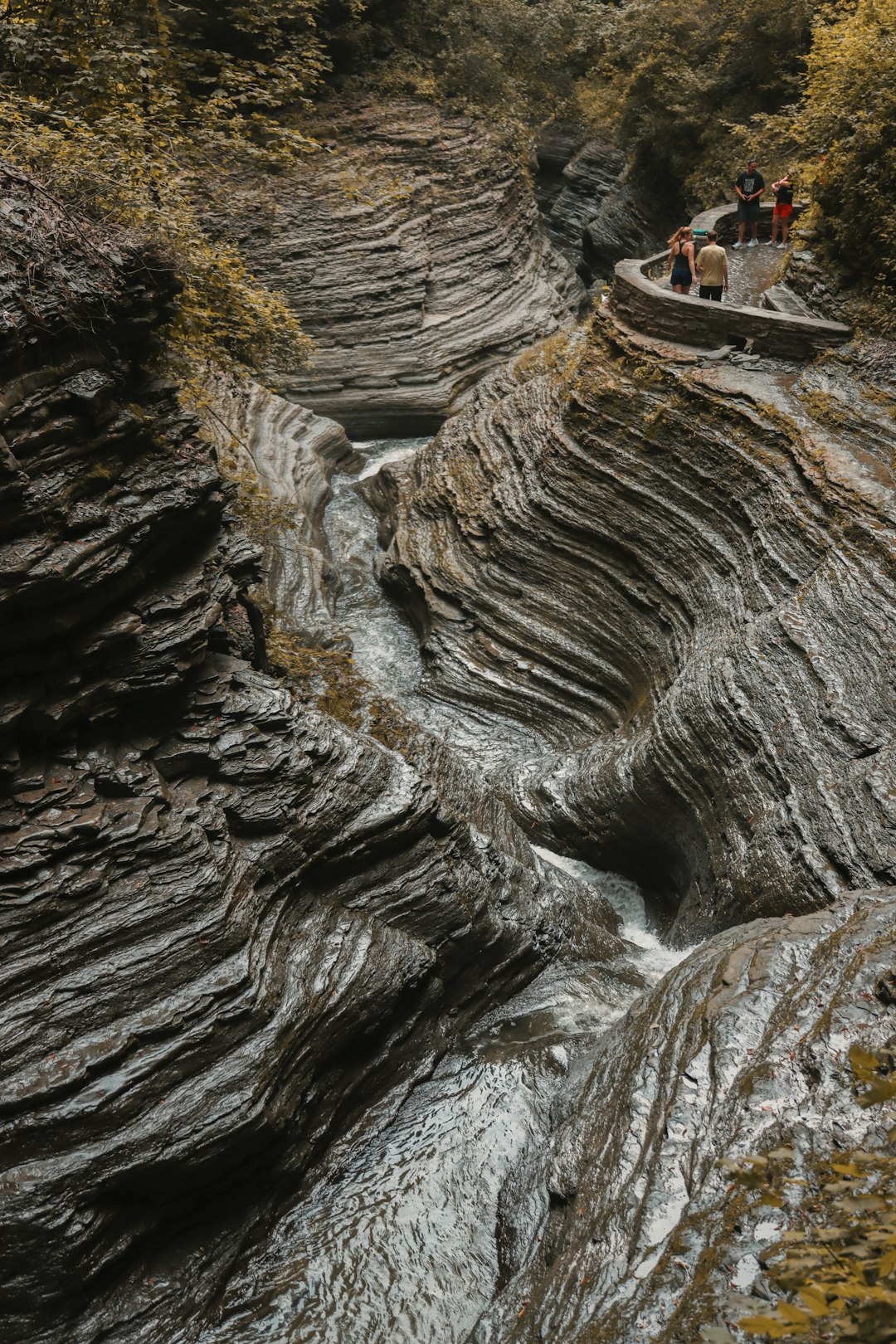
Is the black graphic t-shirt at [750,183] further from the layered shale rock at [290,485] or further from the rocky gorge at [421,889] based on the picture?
the layered shale rock at [290,485]

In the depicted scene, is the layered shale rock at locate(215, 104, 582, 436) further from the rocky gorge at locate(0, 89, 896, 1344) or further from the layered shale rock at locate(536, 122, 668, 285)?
the rocky gorge at locate(0, 89, 896, 1344)

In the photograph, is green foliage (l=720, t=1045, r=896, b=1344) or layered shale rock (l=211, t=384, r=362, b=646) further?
layered shale rock (l=211, t=384, r=362, b=646)

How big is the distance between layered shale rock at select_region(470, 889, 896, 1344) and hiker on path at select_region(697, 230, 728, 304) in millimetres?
11892

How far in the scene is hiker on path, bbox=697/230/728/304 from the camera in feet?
52.0

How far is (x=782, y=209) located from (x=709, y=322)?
624 cm

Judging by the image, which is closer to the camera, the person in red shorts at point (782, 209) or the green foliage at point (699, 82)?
the person in red shorts at point (782, 209)

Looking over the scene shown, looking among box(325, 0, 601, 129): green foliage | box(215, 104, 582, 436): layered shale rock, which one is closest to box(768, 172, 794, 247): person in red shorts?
box(215, 104, 582, 436): layered shale rock

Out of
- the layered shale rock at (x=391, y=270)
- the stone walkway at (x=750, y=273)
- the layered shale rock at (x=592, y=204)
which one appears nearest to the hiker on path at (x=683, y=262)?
the stone walkway at (x=750, y=273)

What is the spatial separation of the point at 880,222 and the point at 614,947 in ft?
38.8

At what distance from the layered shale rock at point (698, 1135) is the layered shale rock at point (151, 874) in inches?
85.4

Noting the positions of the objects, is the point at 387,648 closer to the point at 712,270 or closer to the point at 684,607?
the point at 684,607

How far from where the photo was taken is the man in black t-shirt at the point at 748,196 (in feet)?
62.1

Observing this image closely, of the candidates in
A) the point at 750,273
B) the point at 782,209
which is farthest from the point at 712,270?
the point at 782,209

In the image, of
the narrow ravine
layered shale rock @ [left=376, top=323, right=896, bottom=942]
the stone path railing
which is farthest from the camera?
the narrow ravine
